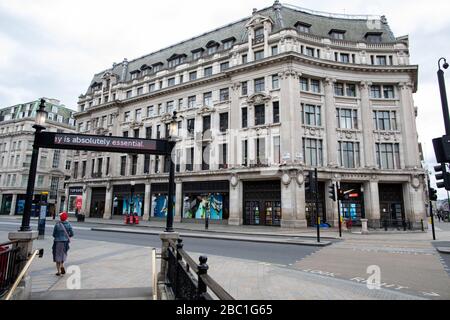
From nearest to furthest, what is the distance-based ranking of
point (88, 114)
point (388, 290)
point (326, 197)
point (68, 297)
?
1. point (68, 297)
2. point (388, 290)
3. point (326, 197)
4. point (88, 114)

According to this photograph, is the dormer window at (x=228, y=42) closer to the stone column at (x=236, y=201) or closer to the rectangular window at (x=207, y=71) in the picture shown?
the rectangular window at (x=207, y=71)

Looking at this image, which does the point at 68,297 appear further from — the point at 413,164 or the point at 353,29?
→ the point at 353,29

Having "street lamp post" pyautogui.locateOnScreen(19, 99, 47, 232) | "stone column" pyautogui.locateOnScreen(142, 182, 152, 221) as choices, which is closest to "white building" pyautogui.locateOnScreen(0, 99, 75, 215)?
"stone column" pyautogui.locateOnScreen(142, 182, 152, 221)

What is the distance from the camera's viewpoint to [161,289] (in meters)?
6.57

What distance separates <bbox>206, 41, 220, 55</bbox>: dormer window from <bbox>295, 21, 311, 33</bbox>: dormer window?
34.7ft

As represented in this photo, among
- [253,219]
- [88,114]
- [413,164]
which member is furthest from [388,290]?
[88,114]

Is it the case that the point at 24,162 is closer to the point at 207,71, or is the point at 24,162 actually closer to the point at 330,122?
the point at 207,71

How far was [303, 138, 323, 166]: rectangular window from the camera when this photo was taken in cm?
2908

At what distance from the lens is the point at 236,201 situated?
98.6ft

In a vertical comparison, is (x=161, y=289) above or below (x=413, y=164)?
below

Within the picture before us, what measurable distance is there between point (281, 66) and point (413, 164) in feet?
59.0

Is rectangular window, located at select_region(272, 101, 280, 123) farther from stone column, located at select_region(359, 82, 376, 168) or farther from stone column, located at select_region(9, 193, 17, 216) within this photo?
stone column, located at select_region(9, 193, 17, 216)

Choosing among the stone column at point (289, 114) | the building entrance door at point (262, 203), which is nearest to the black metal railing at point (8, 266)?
the stone column at point (289, 114)

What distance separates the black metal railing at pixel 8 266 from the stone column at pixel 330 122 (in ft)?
91.6
